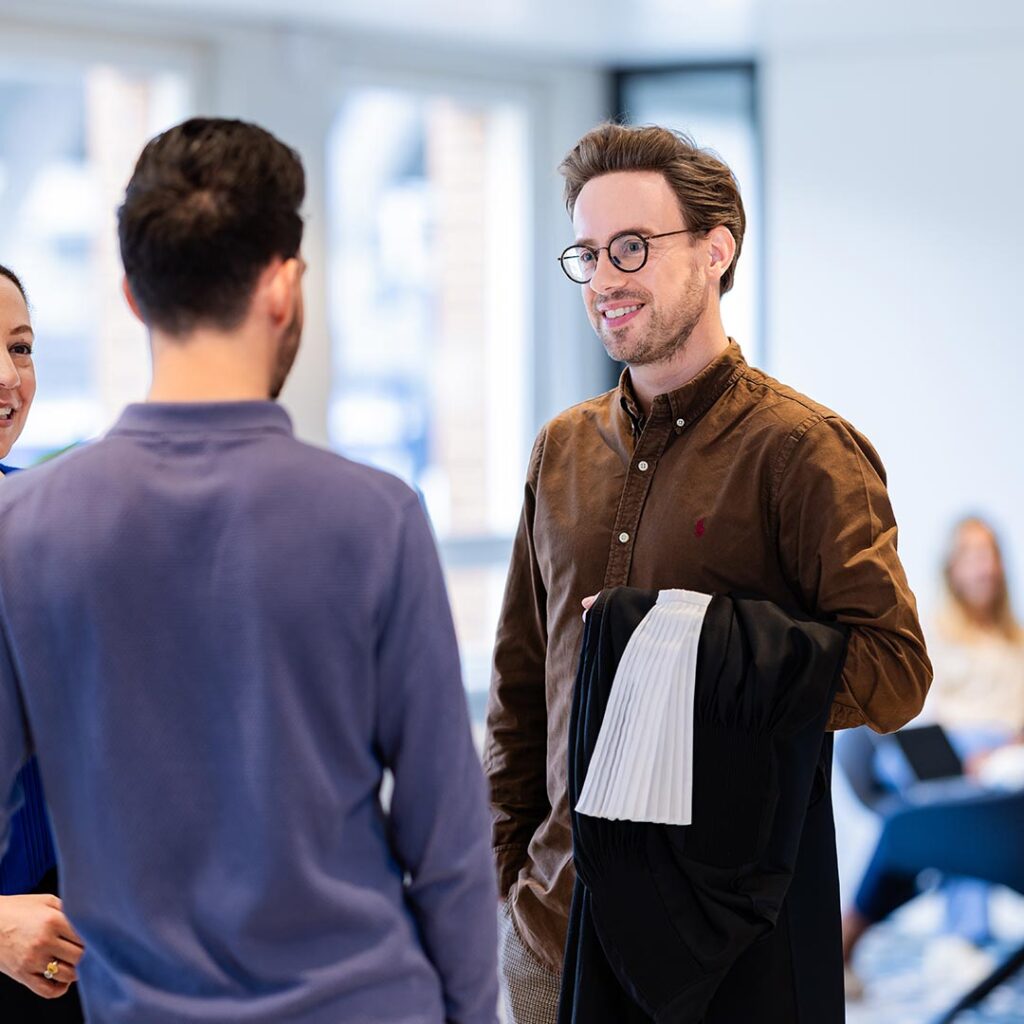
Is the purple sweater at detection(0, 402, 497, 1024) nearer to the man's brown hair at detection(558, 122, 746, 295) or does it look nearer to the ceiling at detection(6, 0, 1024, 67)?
the man's brown hair at detection(558, 122, 746, 295)

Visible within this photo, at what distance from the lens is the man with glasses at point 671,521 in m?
1.56

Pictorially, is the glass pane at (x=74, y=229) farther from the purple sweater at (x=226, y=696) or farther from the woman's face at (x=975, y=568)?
the purple sweater at (x=226, y=696)

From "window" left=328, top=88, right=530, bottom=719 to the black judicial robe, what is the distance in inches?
134

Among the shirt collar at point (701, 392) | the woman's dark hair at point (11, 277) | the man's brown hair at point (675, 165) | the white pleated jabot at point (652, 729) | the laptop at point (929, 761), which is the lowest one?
the laptop at point (929, 761)

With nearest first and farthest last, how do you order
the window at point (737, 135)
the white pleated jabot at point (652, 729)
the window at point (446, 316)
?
the white pleated jabot at point (652, 729), the window at point (737, 135), the window at point (446, 316)

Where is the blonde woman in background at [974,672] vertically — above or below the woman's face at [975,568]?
below

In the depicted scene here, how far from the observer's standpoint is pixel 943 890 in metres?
4.20

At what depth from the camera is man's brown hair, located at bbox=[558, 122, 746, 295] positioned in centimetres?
171

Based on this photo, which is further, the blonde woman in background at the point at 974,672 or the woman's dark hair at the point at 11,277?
the blonde woman in background at the point at 974,672

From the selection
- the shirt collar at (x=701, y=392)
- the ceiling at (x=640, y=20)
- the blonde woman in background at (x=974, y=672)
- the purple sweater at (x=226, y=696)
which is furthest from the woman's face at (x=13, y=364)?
the blonde woman in background at (x=974, y=672)

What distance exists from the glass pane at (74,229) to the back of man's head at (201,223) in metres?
3.46

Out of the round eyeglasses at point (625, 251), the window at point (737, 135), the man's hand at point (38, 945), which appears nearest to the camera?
the man's hand at point (38, 945)

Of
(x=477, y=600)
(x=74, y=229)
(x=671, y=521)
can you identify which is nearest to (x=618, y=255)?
(x=671, y=521)

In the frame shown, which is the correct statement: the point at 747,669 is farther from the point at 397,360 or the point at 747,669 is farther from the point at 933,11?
the point at 397,360
